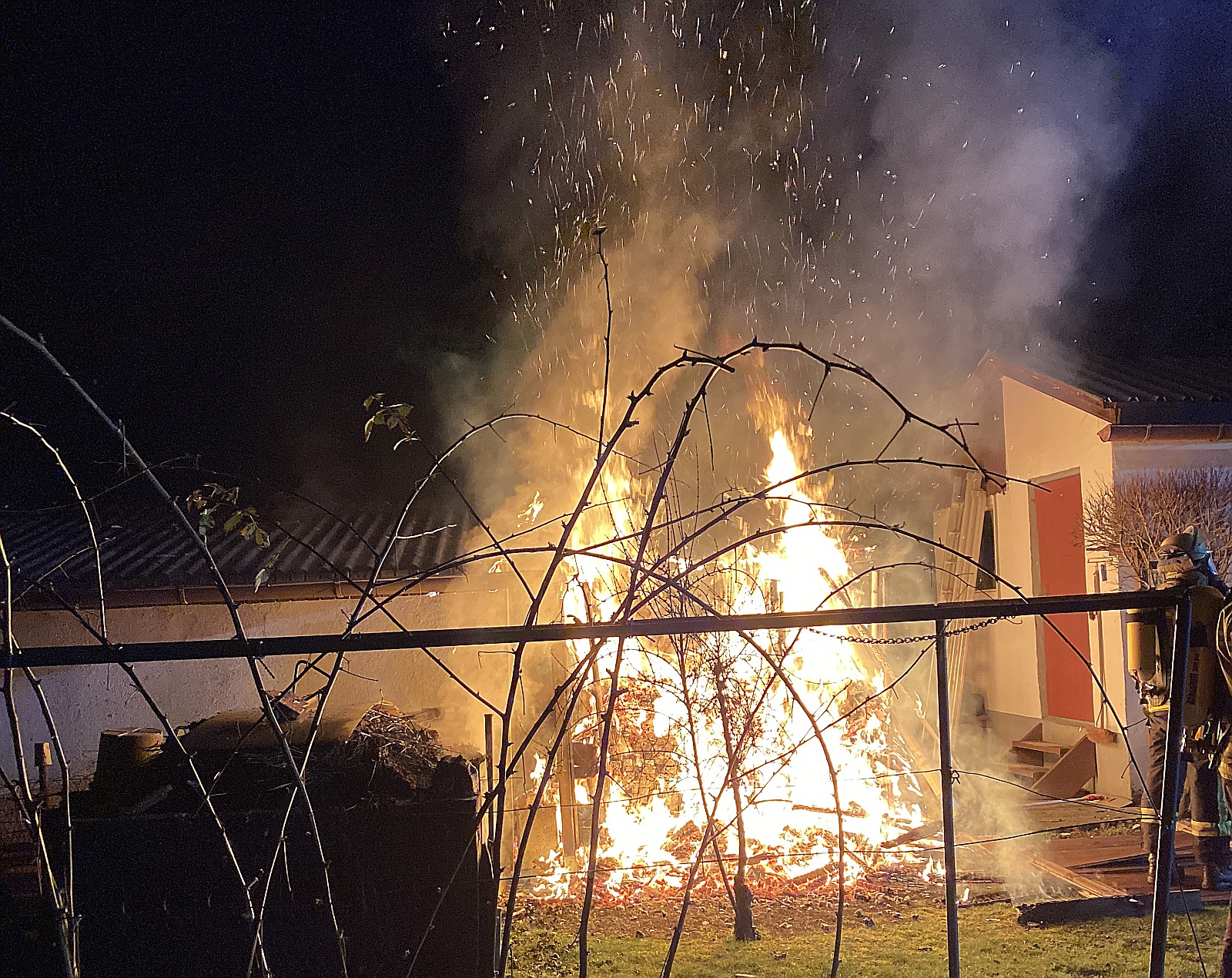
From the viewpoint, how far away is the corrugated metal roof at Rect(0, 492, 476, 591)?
1059 centimetres

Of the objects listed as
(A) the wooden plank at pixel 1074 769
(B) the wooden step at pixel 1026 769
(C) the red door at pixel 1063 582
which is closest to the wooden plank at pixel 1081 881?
(A) the wooden plank at pixel 1074 769

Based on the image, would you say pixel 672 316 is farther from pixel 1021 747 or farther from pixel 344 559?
pixel 1021 747

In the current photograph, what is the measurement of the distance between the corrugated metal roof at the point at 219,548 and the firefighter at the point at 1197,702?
22.0 feet

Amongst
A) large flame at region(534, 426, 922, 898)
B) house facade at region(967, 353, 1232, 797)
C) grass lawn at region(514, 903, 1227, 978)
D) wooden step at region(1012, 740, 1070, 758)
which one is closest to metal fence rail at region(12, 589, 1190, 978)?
grass lawn at region(514, 903, 1227, 978)

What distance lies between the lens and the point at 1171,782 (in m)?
2.53

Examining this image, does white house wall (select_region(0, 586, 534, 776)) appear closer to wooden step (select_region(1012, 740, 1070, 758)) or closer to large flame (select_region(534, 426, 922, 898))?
large flame (select_region(534, 426, 922, 898))

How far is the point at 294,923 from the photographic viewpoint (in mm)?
4969

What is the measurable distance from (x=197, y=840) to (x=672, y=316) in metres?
10.7

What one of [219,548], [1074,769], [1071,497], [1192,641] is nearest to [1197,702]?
[1192,641]

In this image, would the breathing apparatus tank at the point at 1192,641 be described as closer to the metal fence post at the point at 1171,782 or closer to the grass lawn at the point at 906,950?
the grass lawn at the point at 906,950

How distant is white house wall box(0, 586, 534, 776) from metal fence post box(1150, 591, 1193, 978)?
27.0 feet

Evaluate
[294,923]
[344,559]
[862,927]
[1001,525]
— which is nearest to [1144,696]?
[862,927]

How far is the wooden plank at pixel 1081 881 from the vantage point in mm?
6855

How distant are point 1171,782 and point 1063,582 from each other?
1055cm
